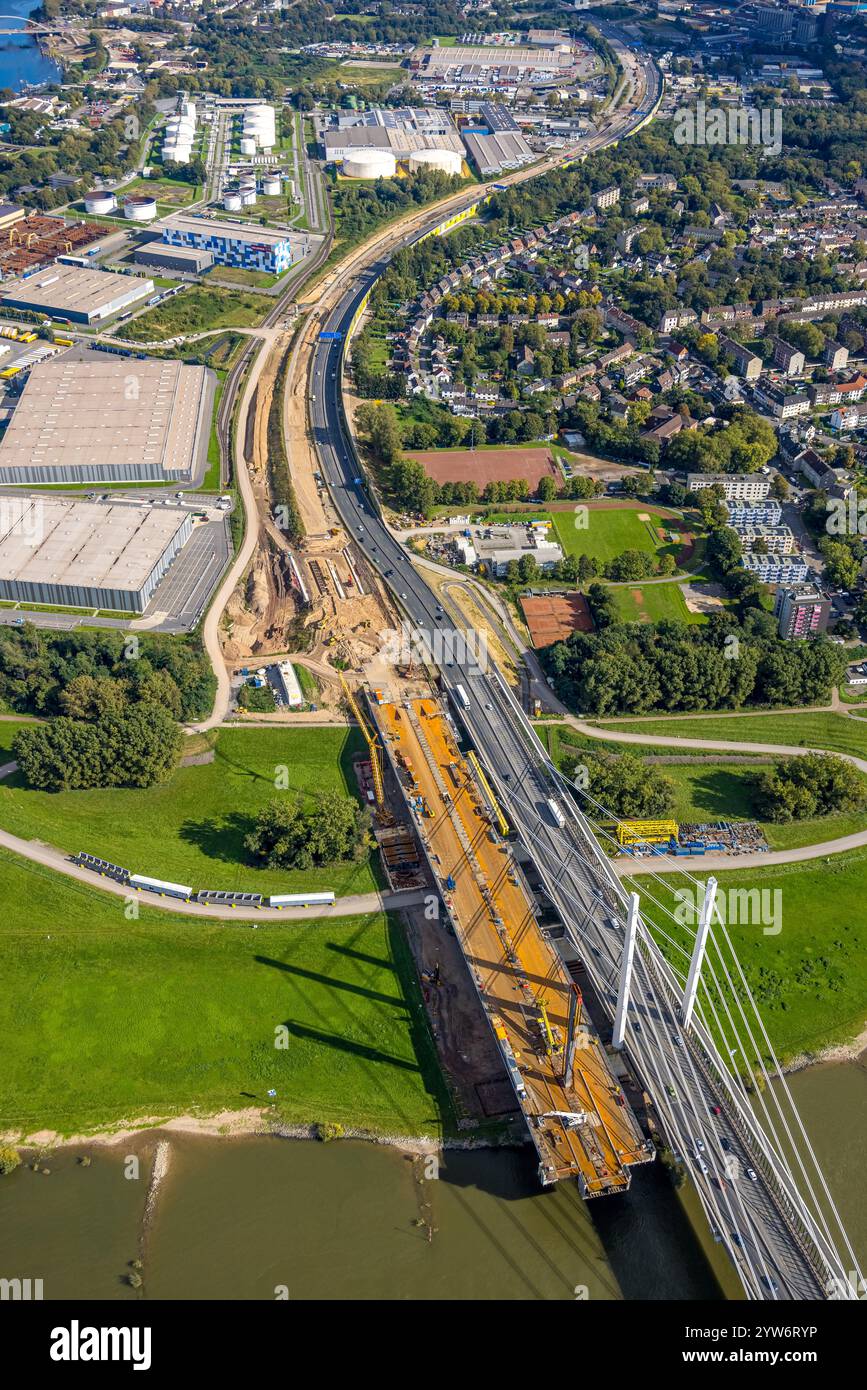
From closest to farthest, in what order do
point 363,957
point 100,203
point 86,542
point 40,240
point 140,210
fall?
1. point 363,957
2. point 86,542
3. point 40,240
4. point 140,210
5. point 100,203

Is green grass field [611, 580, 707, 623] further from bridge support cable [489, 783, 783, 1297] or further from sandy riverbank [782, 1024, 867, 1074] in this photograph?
sandy riverbank [782, 1024, 867, 1074]

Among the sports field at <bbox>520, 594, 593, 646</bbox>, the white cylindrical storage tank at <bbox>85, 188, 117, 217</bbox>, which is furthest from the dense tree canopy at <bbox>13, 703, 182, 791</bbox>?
the white cylindrical storage tank at <bbox>85, 188, 117, 217</bbox>

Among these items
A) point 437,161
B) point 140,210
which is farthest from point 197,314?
point 437,161

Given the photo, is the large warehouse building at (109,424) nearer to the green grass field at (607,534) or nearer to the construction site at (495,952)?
the green grass field at (607,534)

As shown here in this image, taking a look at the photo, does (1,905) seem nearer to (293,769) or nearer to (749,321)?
(293,769)

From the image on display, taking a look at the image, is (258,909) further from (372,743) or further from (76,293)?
(76,293)

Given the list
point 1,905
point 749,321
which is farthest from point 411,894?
point 749,321

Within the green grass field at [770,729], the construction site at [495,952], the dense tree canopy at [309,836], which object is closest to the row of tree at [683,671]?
the green grass field at [770,729]
